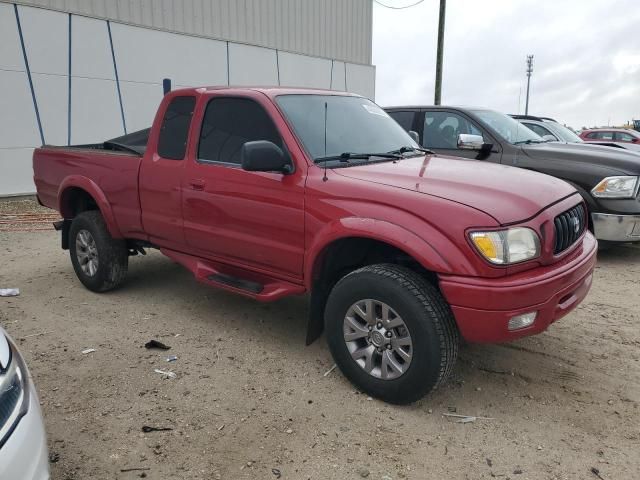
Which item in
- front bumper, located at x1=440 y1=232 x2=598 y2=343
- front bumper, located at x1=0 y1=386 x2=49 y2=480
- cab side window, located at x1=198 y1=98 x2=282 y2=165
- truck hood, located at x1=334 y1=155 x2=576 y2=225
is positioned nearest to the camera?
front bumper, located at x1=0 y1=386 x2=49 y2=480

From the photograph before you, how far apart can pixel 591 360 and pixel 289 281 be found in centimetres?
221

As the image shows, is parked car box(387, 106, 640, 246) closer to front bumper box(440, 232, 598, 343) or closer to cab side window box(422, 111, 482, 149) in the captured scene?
cab side window box(422, 111, 482, 149)

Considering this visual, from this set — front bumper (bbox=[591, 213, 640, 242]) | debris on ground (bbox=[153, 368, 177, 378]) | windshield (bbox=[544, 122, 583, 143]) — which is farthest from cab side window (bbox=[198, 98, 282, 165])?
windshield (bbox=[544, 122, 583, 143])

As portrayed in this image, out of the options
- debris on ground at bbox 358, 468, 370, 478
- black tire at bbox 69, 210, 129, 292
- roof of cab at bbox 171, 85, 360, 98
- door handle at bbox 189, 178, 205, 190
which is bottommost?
debris on ground at bbox 358, 468, 370, 478

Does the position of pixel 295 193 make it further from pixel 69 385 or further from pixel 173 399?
pixel 69 385

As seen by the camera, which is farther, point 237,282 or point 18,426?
point 237,282

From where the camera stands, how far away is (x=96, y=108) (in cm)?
1140

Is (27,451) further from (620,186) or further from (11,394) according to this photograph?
(620,186)

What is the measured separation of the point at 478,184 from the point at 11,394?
2.53 metres

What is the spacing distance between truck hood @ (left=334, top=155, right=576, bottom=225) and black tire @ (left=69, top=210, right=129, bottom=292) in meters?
2.72

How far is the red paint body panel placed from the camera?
107 inches

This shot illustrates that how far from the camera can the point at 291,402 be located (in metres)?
3.15

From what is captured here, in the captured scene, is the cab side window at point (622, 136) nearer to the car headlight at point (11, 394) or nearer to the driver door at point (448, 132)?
the driver door at point (448, 132)

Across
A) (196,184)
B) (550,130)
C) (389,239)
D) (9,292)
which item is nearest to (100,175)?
(196,184)
